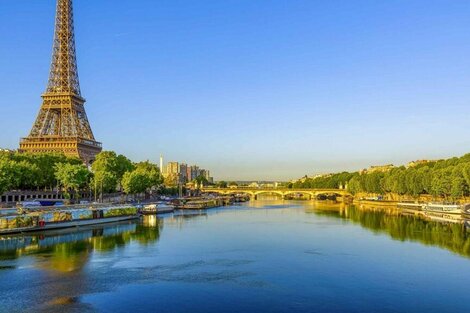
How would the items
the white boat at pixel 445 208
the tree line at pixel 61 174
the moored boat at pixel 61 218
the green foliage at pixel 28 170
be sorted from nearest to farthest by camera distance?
the moored boat at pixel 61 218, the green foliage at pixel 28 170, the tree line at pixel 61 174, the white boat at pixel 445 208

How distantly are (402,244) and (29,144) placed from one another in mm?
80696

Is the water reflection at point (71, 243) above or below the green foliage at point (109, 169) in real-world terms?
below

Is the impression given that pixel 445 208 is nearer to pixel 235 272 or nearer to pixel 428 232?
pixel 428 232

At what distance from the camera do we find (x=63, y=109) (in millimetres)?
101500

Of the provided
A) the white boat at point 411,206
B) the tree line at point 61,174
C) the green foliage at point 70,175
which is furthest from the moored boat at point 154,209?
the white boat at point 411,206

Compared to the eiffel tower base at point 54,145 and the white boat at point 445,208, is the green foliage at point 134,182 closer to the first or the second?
the eiffel tower base at point 54,145

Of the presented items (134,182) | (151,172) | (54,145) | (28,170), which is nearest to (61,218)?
(28,170)

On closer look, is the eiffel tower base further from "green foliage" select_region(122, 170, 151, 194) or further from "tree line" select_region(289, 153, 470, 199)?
"tree line" select_region(289, 153, 470, 199)

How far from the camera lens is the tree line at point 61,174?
6831cm

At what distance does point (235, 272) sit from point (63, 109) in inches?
3212

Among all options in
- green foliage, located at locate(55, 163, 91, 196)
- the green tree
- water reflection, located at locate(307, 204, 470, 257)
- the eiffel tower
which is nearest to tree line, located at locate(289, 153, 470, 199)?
water reflection, located at locate(307, 204, 470, 257)

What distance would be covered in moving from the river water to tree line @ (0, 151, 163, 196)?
77.5 feet

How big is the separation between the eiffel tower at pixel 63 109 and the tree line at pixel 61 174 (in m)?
8.13

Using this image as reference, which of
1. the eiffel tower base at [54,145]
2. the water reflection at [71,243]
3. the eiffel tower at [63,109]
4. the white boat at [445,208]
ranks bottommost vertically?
the water reflection at [71,243]
